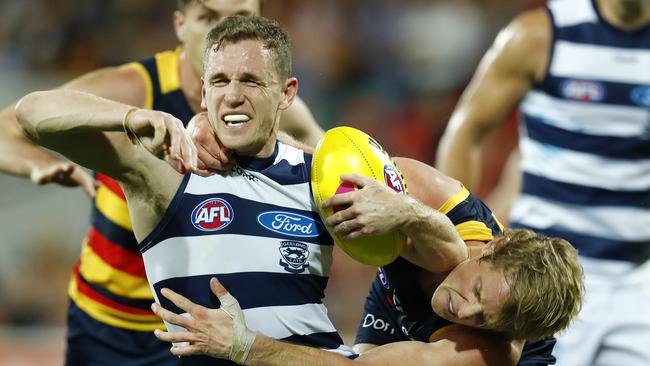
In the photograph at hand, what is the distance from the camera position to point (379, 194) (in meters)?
3.22

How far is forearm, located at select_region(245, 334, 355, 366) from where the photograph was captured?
3350mm

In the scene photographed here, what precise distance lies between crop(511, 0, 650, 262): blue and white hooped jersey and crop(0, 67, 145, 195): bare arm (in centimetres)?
202

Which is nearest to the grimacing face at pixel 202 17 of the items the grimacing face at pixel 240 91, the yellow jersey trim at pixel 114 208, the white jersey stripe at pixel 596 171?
the yellow jersey trim at pixel 114 208

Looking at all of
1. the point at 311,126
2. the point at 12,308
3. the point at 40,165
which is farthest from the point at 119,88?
the point at 12,308

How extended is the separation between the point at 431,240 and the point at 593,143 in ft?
6.77

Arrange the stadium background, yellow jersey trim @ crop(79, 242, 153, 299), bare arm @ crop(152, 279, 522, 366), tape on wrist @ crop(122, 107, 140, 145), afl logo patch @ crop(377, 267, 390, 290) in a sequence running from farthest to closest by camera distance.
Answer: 1. the stadium background
2. yellow jersey trim @ crop(79, 242, 153, 299)
3. afl logo patch @ crop(377, 267, 390, 290)
4. bare arm @ crop(152, 279, 522, 366)
5. tape on wrist @ crop(122, 107, 140, 145)

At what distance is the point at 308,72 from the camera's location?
9.95 m

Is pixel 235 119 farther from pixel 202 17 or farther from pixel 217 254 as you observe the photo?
pixel 202 17

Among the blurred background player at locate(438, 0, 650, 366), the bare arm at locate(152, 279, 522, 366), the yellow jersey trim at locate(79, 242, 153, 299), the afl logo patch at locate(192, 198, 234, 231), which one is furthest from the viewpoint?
the blurred background player at locate(438, 0, 650, 366)

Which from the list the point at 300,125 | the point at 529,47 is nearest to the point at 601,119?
the point at 529,47

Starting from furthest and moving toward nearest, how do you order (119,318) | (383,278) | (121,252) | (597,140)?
(597,140), (119,318), (121,252), (383,278)

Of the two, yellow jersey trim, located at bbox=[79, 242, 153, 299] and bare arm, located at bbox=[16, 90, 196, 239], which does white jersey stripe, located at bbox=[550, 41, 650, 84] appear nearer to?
yellow jersey trim, located at bbox=[79, 242, 153, 299]

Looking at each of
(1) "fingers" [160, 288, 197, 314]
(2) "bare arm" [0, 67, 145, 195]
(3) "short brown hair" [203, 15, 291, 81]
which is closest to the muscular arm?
(3) "short brown hair" [203, 15, 291, 81]

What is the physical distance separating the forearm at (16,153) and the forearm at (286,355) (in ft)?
4.53
